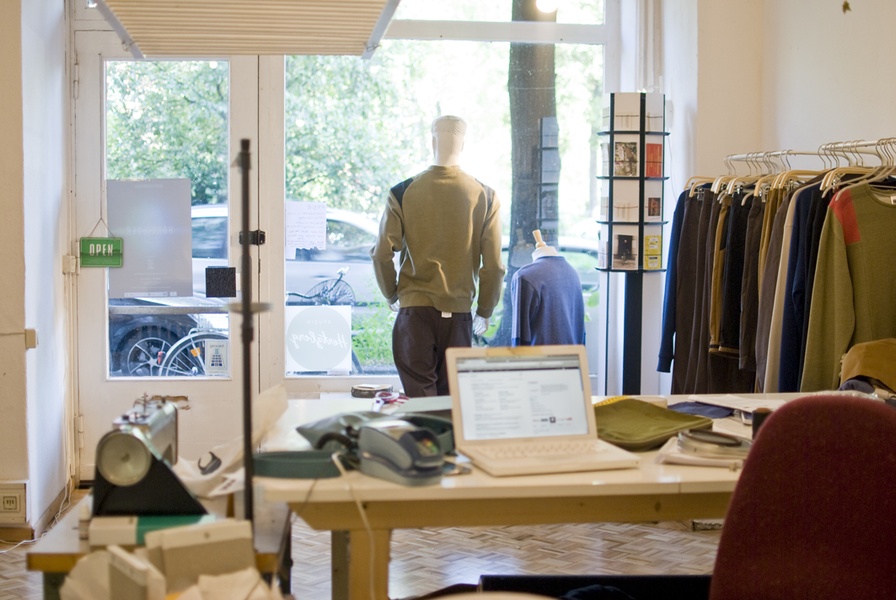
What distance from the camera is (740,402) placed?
119 inches

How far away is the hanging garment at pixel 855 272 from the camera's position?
351 centimetres

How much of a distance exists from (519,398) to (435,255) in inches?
90.1

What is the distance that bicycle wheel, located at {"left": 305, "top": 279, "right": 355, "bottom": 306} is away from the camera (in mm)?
5430

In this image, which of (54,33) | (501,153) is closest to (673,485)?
(501,153)

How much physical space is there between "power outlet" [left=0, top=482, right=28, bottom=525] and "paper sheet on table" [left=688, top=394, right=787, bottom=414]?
2901mm

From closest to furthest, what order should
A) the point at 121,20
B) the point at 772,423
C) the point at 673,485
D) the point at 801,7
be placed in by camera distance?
the point at 772,423 → the point at 673,485 → the point at 121,20 → the point at 801,7

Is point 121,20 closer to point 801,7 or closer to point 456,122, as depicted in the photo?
point 456,122

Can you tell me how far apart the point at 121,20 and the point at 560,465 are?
5.58 feet

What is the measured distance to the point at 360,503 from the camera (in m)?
2.16

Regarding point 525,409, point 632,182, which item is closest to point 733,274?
point 632,182

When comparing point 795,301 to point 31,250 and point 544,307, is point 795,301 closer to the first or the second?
point 544,307

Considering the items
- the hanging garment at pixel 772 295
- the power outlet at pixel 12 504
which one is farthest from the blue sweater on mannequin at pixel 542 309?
the power outlet at pixel 12 504

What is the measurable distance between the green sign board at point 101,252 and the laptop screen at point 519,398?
11.0 ft

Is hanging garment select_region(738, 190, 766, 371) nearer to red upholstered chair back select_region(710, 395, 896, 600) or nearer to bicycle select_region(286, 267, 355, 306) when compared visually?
red upholstered chair back select_region(710, 395, 896, 600)
